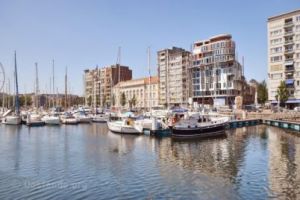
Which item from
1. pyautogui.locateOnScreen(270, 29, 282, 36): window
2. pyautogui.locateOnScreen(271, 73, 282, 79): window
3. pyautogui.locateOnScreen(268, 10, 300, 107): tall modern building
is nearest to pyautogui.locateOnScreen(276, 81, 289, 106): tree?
pyautogui.locateOnScreen(268, 10, 300, 107): tall modern building

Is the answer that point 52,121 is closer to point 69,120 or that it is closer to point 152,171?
point 69,120

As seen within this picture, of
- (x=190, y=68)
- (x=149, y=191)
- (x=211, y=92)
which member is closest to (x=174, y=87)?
(x=190, y=68)

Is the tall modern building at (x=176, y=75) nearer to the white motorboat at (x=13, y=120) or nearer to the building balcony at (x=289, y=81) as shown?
the building balcony at (x=289, y=81)

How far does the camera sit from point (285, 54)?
4840 inches

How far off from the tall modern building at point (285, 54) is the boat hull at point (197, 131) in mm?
65128

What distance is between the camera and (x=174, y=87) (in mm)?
179125

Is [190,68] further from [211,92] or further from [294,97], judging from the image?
[294,97]

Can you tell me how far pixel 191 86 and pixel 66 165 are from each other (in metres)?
128

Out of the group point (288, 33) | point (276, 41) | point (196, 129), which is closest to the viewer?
point (196, 129)

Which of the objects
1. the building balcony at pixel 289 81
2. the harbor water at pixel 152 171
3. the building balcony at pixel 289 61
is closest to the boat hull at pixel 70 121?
the harbor water at pixel 152 171

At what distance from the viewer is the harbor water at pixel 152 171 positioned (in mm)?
25719

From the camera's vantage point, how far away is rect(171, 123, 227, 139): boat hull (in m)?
62.9

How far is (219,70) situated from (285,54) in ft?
111

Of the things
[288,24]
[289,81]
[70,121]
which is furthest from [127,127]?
[288,24]
